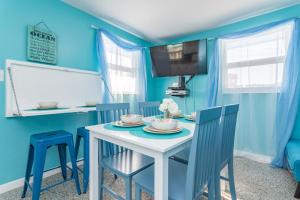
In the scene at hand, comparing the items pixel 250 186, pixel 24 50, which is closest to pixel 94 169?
pixel 24 50

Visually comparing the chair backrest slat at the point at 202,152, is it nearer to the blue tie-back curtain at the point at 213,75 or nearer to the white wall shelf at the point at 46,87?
the white wall shelf at the point at 46,87

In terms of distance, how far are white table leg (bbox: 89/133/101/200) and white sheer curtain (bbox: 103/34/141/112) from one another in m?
1.41

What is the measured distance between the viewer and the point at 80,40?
7.47 feet

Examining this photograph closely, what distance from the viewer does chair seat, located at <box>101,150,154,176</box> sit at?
1269 mm

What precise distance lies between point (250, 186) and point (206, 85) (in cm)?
177

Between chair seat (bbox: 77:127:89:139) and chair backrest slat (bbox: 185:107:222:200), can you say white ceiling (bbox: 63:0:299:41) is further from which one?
chair backrest slat (bbox: 185:107:222:200)

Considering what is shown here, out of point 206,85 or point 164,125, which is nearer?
point 164,125

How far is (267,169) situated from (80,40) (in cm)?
317

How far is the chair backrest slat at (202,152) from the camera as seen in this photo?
0.89 metres

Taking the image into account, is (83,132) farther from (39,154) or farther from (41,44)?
(41,44)

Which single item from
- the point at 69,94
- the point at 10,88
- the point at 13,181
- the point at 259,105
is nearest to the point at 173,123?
the point at 69,94

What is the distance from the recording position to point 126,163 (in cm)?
139

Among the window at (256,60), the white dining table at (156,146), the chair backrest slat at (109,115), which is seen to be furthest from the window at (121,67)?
the window at (256,60)

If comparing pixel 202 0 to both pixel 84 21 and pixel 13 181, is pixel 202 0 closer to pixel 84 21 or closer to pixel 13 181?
Result: pixel 84 21
